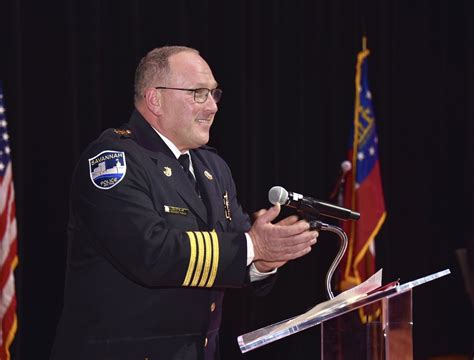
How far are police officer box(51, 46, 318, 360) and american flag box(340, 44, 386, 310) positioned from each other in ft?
9.93

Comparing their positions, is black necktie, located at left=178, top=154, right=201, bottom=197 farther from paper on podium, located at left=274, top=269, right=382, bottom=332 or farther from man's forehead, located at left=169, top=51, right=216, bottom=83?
paper on podium, located at left=274, top=269, right=382, bottom=332

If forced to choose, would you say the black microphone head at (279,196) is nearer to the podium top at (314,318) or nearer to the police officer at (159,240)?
the police officer at (159,240)

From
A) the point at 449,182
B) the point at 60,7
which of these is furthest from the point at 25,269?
the point at 449,182

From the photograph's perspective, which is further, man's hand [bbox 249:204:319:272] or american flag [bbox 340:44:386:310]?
american flag [bbox 340:44:386:310]

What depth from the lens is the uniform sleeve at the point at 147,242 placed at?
2098 mm

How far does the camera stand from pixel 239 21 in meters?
5.43

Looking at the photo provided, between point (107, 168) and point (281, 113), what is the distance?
3666 mm

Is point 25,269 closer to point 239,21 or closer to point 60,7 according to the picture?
point 60,7

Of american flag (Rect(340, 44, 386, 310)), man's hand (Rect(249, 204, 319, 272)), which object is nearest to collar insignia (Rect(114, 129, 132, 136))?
man's hand (Rect(249, 204, 319, 272))

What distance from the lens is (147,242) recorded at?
2.09m

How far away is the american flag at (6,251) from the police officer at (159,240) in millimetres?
1642

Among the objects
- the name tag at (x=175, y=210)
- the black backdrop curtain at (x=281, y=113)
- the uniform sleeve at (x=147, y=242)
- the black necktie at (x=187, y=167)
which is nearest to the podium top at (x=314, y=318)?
the uniform sleeve at (x=147, y=242)

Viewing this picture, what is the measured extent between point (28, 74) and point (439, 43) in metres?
3.99

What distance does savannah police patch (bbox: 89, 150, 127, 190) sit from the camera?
2.19 meters
